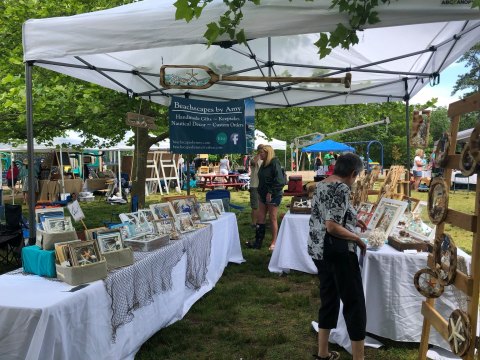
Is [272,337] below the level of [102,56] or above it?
below

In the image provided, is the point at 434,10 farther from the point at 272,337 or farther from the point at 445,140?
the point at 272,337

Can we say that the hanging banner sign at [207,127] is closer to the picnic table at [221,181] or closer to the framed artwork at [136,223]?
the framed artwork at [136,223]

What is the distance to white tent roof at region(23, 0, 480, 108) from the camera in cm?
257

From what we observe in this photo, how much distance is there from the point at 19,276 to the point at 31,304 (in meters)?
0.55

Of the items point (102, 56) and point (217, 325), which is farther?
point (102, 56)

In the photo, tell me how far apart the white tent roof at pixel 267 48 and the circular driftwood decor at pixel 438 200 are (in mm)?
964

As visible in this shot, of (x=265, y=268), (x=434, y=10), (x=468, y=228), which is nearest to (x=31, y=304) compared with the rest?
(x=468, y=228)

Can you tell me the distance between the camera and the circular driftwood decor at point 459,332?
183 cm

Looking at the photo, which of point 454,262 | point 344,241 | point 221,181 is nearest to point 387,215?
point 344,241

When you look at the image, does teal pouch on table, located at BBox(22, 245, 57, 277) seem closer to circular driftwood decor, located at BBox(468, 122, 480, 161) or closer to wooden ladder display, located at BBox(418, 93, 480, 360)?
wooden ladder display, located at BBox(418, 93, 480, 360)

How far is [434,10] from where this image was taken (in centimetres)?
239

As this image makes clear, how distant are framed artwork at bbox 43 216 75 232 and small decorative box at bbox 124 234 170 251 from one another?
51cm

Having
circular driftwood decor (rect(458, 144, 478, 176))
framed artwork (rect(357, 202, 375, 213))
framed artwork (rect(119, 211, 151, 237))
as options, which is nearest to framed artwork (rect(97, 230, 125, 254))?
framed artwork (rect(119, 211, 151, 237))

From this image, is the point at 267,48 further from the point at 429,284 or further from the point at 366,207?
the point at 429,284
